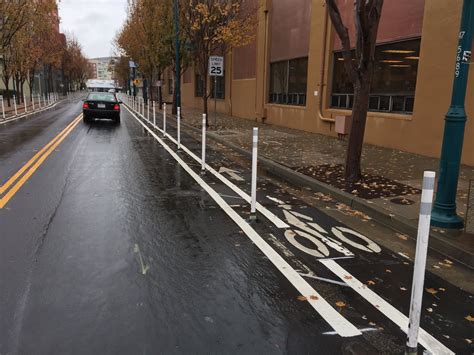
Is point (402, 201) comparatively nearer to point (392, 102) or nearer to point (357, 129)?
point (357, 129)

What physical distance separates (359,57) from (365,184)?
97.8 inches

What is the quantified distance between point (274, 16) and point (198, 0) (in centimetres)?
496

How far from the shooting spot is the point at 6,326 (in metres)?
3.41

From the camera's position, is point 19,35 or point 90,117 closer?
point 90,117

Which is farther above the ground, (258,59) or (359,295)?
(258,59)

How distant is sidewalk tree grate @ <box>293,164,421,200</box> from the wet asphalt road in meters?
1.31

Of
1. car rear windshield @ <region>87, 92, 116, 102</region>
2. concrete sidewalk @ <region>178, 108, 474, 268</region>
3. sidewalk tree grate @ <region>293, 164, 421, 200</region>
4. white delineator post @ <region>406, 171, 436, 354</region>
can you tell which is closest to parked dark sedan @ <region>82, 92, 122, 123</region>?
car rear windshield @ <region>87, 92, 116, 102</region>

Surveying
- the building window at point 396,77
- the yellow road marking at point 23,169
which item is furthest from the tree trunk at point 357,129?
the yellow road marking at point 23,169

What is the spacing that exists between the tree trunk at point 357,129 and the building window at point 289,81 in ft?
38.1

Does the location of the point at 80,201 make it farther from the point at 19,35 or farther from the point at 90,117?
the point at 19,35

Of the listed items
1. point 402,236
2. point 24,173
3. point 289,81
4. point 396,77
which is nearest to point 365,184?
point 402,236

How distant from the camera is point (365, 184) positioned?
28.3ft

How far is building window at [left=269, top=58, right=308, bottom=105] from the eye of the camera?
66.7ft

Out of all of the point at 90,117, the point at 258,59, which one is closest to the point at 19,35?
the point at 90,117
